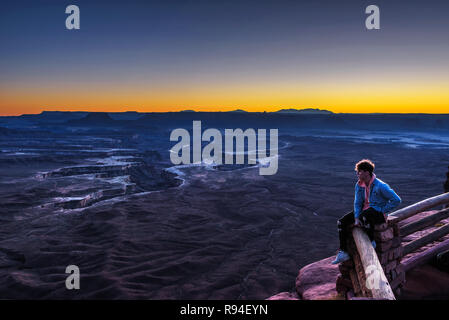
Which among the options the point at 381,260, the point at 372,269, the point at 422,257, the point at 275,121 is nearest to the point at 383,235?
the point at 381,260

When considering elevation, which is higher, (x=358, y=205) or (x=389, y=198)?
(x=389, y=198)

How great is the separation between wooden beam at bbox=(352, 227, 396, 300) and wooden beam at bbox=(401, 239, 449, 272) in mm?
1184

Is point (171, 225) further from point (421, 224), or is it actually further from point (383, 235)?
point (383, 235)

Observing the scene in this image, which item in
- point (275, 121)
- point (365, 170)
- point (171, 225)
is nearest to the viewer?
point (365, 170)

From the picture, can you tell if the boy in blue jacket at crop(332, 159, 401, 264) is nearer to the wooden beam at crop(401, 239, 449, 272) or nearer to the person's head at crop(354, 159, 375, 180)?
the person's head at crop(354, 159, 375, 180)

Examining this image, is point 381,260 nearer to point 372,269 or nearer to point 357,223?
point 357,223

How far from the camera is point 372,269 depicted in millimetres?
3189

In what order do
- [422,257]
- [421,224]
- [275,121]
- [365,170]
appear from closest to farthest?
[365,170], [422,257], [421,224], [275,121]

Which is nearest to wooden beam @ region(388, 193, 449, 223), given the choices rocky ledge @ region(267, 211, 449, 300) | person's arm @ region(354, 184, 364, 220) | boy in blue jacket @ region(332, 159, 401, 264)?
boy in blue jacket @ region(332, 159, 401, 264)

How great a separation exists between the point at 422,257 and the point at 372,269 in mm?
1998

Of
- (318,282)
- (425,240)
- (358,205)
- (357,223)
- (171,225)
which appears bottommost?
(171,225)

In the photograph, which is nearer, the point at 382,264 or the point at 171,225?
the point at 382,264

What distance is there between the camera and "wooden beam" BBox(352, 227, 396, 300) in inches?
117
